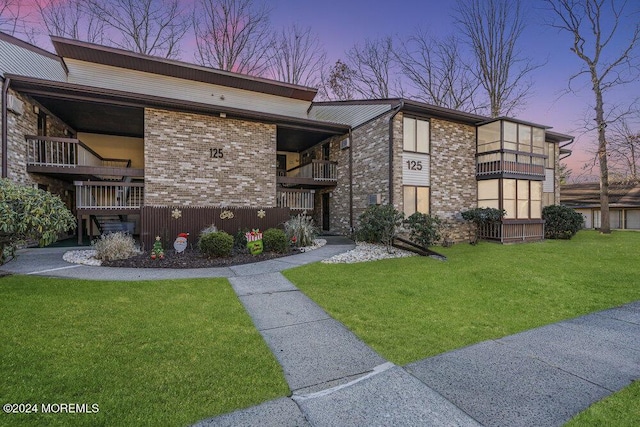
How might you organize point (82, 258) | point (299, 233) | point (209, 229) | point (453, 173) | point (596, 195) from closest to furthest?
point (82, 258) → point (209, 229) → point (299, 233) → point (453, 173) → point (596, 195)

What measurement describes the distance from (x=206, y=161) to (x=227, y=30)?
1419 centimetres

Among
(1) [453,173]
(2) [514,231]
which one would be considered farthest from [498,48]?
(2) [514,231]

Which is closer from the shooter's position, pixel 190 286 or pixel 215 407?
pixel 215 407

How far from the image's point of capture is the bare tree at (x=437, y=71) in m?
23.6

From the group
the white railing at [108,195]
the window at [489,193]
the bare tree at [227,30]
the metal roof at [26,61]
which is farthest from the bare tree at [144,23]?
the window at [489,193]

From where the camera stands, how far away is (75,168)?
36.2ft

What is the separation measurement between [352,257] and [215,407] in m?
6.97

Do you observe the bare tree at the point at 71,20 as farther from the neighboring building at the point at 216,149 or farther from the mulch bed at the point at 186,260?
the mulch bed at the point at 186,260

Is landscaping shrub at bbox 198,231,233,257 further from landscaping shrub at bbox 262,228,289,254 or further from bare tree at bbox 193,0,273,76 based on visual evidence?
bare tree at bbox 193,0,273,76

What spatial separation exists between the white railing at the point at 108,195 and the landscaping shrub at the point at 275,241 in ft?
16.6

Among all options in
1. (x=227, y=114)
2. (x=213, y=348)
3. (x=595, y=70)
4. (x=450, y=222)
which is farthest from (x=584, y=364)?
(x=595, y=70)

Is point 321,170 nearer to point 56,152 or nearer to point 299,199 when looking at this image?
point 299,199

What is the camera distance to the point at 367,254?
9.63 meters

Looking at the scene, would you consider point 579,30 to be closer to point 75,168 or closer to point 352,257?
point 352,257
